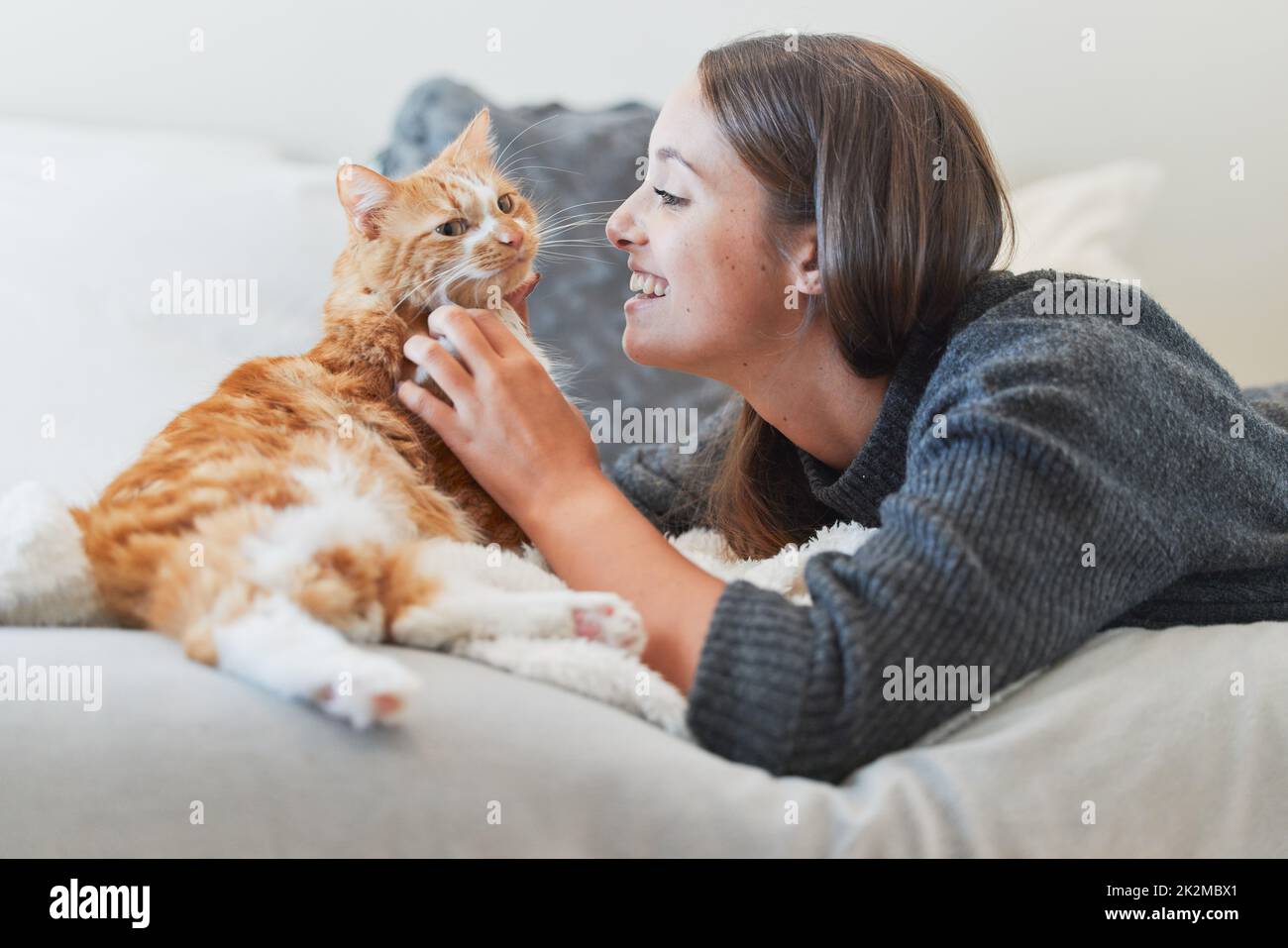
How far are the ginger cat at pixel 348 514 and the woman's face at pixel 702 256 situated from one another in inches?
6.5

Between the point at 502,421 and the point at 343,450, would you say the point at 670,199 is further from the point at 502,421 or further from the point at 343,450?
the point at 343,450

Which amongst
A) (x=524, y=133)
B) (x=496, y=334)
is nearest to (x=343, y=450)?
(x=496, y=334)

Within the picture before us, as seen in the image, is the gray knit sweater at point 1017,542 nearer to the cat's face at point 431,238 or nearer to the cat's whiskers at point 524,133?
the cat's face at point 431,238

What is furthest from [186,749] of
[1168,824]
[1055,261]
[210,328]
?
[1055,261]

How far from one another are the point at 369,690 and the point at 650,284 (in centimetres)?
79

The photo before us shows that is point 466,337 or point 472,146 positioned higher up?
point 472,146

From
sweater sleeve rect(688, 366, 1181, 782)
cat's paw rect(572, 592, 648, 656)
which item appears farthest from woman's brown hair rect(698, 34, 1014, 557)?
cat's paw rect(572, 592, 648, 656)

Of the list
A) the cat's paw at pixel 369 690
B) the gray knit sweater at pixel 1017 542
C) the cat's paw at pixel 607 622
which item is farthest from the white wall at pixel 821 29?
the cat's paw at pixel 369 690

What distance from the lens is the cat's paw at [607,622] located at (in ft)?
3.16

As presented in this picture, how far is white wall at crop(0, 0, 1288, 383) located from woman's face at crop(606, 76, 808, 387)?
3.67 ft

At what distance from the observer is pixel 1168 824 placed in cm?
95

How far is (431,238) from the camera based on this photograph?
133 cm

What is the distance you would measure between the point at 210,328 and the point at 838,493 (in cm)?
107

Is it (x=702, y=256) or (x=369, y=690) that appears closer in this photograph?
(x=369, y=690)
